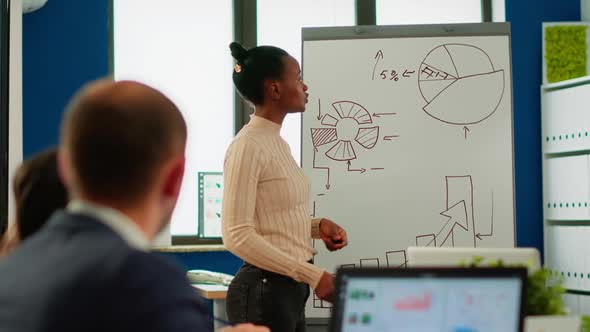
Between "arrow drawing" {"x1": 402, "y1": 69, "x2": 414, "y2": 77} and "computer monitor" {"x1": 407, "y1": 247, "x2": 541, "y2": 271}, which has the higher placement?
"arrow drawing" {"x1": 402, "y1": 69, "x2": 414, "y2": 77}

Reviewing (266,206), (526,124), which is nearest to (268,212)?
(266,206)

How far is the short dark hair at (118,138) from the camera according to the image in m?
0.85

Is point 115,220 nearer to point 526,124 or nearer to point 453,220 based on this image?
point 453,220

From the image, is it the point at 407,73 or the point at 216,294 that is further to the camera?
the point at 407,73

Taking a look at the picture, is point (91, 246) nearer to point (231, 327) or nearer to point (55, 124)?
point (231, 327)

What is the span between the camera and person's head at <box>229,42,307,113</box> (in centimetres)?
250

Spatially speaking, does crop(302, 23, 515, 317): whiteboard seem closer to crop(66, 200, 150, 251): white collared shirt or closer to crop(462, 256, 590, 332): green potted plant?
crop(462, 256, 590, 332): green potted plant

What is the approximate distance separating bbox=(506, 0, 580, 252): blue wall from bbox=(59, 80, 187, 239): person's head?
13.7 feet

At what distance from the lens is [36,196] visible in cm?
143

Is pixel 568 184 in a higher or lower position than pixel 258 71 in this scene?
lower

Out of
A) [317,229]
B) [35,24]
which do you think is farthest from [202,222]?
[317,229]

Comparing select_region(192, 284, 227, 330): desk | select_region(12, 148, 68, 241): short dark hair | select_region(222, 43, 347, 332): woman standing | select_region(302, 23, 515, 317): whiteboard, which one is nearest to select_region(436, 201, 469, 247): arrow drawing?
select_region(302, 23, 515, 317): whiteboard

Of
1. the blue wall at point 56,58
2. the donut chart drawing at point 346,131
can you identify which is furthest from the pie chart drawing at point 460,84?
the blue wall at point 56,58

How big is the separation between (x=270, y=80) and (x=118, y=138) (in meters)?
1.67
